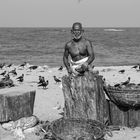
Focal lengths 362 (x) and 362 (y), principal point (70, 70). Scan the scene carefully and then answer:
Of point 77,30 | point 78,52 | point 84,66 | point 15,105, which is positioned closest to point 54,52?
point 15,105

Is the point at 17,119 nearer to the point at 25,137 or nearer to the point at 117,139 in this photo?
the point at 25,137

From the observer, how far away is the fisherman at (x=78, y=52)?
8070 mm

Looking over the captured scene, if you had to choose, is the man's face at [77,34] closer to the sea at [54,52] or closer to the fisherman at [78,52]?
the fisherman at [78,52]

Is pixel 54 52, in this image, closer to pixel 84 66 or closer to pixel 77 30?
pixel 77 30

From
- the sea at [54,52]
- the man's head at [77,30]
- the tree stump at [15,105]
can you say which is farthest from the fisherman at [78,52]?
the sea at [54,52]

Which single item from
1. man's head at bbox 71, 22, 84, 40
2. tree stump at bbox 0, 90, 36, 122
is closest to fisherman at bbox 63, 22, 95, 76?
man's head at bbox 71, 22, 84, 40

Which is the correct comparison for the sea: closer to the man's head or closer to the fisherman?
the fisherman

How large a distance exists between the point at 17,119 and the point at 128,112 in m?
2.60

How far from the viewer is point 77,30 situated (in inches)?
317

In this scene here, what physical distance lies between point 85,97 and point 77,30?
150 centimetres

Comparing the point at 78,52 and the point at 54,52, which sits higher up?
the point at 78,52

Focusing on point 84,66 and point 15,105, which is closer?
point 84,66

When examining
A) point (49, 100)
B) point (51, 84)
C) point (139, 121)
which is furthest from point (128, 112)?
point (51, 84)

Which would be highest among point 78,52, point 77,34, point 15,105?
point 77,34
